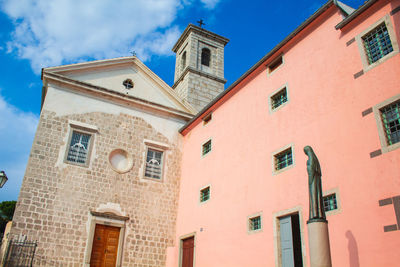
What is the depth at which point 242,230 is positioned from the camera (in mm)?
11812

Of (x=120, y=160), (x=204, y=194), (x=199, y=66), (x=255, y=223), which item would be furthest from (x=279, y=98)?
(x=199, y=66)

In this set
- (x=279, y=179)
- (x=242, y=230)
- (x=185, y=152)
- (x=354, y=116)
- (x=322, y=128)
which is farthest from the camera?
(x=185, y=152)

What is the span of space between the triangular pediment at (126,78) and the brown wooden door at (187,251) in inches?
253

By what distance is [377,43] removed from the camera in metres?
9.41

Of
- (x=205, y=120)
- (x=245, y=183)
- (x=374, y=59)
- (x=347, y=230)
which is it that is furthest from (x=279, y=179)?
(x=205, y=120)

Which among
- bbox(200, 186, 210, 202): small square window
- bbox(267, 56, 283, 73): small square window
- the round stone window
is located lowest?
bbox(200, 186, 210, 202): small square window

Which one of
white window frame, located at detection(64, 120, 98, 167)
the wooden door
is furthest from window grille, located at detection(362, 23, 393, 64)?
white window frame, located at detection(64, 120, 98, 167)

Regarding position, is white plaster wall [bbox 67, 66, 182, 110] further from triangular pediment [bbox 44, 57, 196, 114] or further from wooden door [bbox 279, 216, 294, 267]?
wooden door [bbox 279, 216, 294, 267]

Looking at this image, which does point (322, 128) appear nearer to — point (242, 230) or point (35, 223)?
point (242, 230)

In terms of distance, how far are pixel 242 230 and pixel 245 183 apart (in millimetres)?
1546

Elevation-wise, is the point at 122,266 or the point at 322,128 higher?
the point at 322,128

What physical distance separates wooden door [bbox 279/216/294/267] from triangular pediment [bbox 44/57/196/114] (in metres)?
9.25

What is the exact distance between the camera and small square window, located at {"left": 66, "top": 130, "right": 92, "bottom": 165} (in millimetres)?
15000

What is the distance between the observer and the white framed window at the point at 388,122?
8227mm
